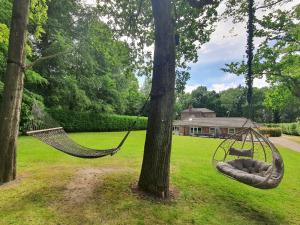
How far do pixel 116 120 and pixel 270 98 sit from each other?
48.4 ft

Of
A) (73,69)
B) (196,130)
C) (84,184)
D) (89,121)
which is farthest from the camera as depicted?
(196,130)

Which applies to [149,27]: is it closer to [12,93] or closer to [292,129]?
[12,93]

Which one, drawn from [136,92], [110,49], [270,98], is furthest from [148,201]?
[136,92]

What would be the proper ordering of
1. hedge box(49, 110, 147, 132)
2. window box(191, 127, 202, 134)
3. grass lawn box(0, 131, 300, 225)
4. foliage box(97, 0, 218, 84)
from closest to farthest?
1. grass lawn box(0, 131, 300, 225)
2. foliage box(97, 0, 218, 84)
3. hedge box(49, 110, 147, 132)
4. window box(191, 127, 202, 134)

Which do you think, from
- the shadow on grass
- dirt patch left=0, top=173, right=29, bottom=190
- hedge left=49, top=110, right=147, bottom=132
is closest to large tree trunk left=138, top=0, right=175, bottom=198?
the shadow on grass

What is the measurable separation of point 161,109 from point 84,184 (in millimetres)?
2195

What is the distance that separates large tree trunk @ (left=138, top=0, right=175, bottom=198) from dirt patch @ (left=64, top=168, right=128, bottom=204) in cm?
112

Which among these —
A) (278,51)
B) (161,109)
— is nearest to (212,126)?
(278,51)

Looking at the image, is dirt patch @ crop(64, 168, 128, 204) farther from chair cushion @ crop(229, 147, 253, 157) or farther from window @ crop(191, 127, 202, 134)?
window @ crop(191, 127, 202, 134)

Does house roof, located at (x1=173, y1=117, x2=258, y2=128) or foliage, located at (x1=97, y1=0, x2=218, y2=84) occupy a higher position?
foliage, located at (x1=97, y1=0, x2=218, y2=84)

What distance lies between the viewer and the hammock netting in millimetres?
5121

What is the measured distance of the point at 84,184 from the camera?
5.38 m

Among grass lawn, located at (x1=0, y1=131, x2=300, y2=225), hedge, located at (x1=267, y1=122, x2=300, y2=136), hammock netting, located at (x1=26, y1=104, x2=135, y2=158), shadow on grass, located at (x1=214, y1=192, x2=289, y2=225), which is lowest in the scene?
shadow on grass, located at (x1=214, y1=192, x2=289, y2=225)

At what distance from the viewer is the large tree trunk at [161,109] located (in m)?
5.03
